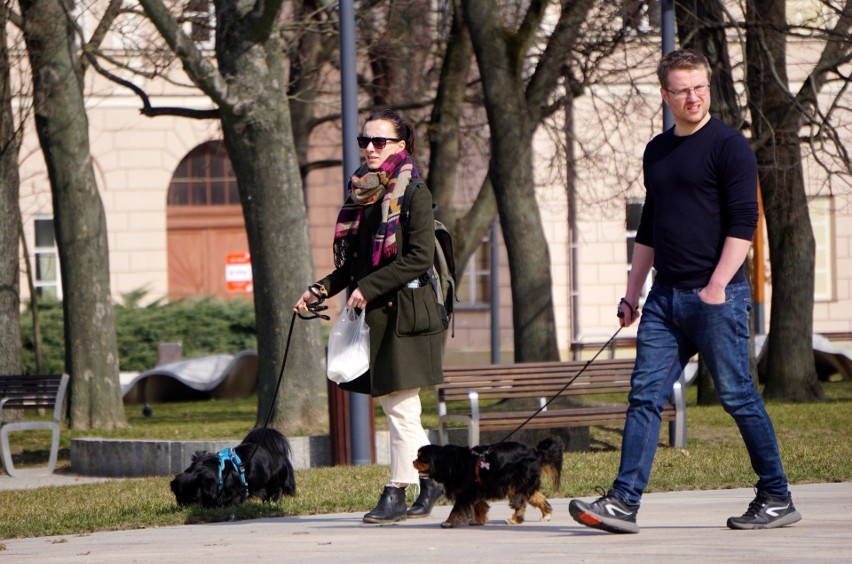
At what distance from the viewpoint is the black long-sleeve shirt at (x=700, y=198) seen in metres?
5.95

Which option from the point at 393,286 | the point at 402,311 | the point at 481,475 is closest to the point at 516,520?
the point at 481,475

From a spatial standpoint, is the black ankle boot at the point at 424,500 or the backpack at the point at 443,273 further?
the black ankle boot at the point at 424,500

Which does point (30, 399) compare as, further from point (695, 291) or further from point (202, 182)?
point (202, 182)

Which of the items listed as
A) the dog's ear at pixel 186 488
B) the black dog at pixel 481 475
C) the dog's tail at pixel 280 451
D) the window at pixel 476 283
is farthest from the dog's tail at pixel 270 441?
the window at pixel 476 283

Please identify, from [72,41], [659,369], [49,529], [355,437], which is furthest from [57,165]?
[659,369]

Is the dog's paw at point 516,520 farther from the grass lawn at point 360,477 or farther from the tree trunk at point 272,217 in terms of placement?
the tree trunk at point 272,217

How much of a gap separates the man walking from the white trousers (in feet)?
3.60

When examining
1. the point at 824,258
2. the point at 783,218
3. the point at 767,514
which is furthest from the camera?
the point at 824,258

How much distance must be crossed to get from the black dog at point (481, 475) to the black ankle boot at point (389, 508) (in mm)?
271

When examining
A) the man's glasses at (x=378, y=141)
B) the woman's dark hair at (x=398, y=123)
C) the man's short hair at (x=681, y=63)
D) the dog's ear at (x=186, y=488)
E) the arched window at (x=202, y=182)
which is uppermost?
the arched window at (x=202, y=182)

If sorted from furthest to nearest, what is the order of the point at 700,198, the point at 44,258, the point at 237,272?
1. the point at 237,272
2. the point at 44,258
3. the point at 700,198

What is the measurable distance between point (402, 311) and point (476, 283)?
78.0 ft

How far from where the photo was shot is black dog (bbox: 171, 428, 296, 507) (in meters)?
8.21

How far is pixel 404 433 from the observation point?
22.7ft
